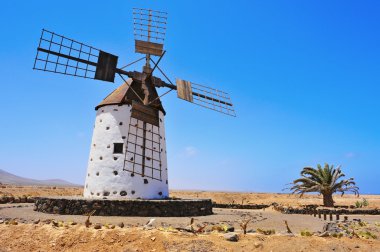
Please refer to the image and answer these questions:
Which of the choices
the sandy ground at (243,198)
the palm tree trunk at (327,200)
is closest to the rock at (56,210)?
the sandy ground at (243,198)

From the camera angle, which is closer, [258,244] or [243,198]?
[258,244]

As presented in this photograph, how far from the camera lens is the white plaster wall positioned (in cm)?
1606

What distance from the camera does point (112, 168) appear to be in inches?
638

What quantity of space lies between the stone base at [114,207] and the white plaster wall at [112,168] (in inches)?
80.8

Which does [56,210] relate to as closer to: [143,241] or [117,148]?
[117,148]

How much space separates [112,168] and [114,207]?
9.20 ft

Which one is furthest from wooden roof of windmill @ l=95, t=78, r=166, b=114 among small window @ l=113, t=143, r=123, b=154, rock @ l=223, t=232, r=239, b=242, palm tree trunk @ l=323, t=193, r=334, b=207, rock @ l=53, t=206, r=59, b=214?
palm tree trunk @ l=323, t=193, r=334, b=207

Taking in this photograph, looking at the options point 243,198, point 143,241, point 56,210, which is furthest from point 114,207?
point 243,198

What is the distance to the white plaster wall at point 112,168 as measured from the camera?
16.1 m

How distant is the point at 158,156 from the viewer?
17344mm

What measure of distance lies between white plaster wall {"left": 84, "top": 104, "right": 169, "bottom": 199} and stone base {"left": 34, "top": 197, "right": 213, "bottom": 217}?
2053mm

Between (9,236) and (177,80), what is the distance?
11675mm

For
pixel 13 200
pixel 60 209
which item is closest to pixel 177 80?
pixel 60 209

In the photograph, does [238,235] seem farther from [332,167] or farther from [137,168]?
[332,167]
